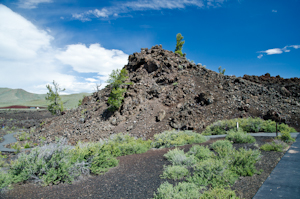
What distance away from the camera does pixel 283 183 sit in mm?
3529

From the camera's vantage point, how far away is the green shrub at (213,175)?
4.15 m

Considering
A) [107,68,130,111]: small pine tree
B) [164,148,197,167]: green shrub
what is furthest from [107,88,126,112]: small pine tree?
[164,148,197,167]: green shrub

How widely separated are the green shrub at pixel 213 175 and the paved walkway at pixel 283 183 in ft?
2.77

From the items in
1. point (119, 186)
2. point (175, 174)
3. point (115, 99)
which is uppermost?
point (115, 99)

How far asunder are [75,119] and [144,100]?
9.55m

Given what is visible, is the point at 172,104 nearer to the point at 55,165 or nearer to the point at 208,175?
the point at 208,175

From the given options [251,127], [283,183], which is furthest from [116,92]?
[283,183]

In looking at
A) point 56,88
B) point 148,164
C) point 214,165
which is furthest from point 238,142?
point 56,88

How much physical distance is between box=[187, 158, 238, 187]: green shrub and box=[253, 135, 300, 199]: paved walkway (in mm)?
844

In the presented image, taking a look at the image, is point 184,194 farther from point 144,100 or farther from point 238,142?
point 144,100

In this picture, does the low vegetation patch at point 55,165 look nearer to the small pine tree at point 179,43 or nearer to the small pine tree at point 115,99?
the small pine tree at point 115,99

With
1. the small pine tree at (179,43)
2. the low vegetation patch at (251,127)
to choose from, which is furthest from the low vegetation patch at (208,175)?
the small pine tree at (179,43)

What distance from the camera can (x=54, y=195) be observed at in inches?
154

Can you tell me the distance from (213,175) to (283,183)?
1.45 metres
